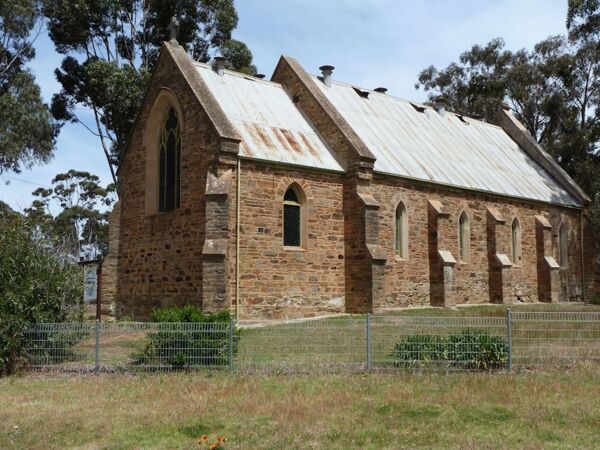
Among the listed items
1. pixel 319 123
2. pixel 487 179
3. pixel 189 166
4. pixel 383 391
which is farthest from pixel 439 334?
pixel 487 179

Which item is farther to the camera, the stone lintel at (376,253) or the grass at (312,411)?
the stone lintel at (376,253)

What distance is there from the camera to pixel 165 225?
22.2 meters

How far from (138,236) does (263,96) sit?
6960mm

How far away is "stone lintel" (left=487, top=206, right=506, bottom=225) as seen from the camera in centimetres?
2770

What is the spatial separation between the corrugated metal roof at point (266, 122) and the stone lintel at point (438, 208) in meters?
4.65

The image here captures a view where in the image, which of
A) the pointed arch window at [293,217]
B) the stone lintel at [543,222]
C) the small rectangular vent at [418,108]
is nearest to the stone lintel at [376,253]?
the pointed arch window at [293,217]

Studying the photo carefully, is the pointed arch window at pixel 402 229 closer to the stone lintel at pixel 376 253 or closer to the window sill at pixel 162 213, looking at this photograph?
the stone lintel at pixel 376 253

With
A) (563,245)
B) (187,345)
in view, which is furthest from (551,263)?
(187,345)

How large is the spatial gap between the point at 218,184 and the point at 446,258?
9.87m

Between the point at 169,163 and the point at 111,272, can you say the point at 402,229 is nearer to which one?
the point at 169,163

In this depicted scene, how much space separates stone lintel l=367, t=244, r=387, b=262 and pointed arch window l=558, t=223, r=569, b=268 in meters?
14.3

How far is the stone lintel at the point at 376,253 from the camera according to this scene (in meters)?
21.7

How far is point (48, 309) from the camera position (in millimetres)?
14023

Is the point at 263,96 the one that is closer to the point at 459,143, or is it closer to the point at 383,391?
the point at 459,143
